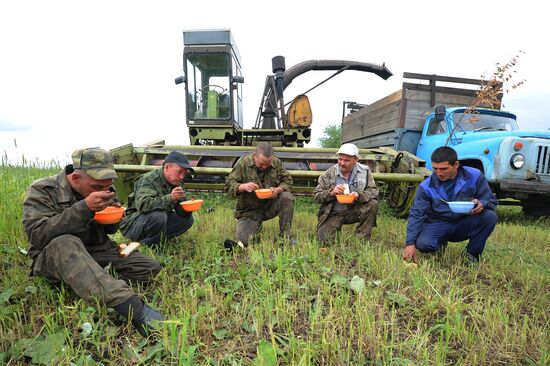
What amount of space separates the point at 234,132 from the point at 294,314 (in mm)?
6034

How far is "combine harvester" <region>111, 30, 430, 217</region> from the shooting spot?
5.25 meters

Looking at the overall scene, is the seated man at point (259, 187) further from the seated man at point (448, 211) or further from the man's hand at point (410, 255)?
the seated man at point (448, 211)

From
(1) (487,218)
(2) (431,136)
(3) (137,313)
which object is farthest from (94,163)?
(2) (431,136)

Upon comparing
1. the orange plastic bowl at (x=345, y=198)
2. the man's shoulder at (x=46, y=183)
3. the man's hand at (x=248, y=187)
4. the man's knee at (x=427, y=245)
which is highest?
the man's shoulder at (x=46, y=183)

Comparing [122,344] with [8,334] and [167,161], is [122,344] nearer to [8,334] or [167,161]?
[8,334]

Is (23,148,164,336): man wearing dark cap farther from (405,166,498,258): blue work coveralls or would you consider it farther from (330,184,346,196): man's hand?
(405,166,498,258): blue work coveralls

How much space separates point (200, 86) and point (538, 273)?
21.8 feet

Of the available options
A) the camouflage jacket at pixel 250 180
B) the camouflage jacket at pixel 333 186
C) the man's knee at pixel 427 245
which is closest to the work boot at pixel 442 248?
the man's knee at pixel 427 245

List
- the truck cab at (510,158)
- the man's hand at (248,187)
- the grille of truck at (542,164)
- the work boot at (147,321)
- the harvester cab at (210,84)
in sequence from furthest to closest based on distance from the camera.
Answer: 1. the harvester cab at (210,84)
2. the grille of truck at (542,164)
3. the truck cab at (510,158)
4. the man's hand at (248,187)
5. the work boot at (147,321)

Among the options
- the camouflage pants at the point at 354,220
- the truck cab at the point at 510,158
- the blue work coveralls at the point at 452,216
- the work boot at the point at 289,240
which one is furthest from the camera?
the truck cab at the point at 510,158

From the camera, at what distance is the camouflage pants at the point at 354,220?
3701mm

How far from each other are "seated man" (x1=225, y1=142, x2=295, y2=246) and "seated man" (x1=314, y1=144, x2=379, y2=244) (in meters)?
0.38

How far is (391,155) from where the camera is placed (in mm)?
5340

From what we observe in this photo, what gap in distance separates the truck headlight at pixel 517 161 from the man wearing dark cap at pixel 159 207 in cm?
486
